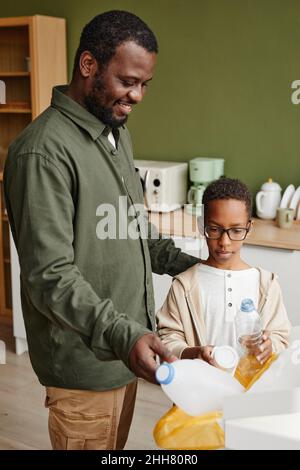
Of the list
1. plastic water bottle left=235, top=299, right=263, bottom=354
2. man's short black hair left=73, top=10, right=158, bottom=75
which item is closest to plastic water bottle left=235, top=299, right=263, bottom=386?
plastic water bottle left=235, top=299, right=263, bottom=354

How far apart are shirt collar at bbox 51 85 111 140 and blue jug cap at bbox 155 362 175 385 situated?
2.11ft

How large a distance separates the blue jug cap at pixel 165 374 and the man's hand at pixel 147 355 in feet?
0.07

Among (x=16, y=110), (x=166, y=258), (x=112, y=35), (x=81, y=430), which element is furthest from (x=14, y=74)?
(x=81, y=430)

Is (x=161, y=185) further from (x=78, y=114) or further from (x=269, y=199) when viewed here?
(x=78, y=114)

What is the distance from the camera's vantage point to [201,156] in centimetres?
370

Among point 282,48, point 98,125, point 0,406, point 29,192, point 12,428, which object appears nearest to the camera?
point 29,192

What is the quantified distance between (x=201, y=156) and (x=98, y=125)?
225 cm

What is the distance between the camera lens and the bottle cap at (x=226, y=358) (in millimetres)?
1270

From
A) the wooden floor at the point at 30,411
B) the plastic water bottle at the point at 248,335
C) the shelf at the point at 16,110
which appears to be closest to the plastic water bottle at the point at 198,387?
the plastic water bottle at the point at 248,335

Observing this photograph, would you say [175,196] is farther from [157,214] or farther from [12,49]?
[12,49]

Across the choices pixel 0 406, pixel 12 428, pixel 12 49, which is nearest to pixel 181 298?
pixel 12 428

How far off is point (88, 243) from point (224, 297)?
1.44ft

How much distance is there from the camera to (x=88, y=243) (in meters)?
1.49

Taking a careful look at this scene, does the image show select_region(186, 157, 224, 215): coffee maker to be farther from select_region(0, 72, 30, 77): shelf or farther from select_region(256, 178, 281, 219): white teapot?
select_region(0, 72, 30, 77): shelf
